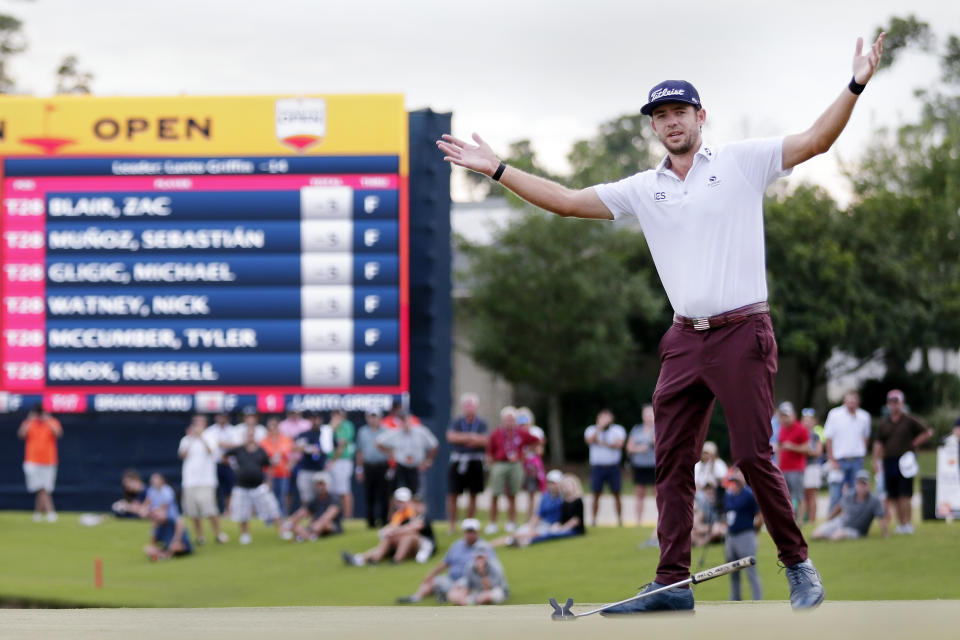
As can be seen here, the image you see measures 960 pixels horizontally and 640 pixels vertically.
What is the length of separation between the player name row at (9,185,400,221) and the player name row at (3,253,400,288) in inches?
27.5

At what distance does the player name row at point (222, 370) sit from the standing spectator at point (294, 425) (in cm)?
53

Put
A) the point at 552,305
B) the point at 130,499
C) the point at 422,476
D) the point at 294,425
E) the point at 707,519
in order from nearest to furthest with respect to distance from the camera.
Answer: the point at 707,519 < the point at 422,476 < the point at 294,425 < the point at 130,499 < the point at 552,305

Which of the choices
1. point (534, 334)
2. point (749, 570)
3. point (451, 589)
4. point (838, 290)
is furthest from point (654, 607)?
point (838, 290)

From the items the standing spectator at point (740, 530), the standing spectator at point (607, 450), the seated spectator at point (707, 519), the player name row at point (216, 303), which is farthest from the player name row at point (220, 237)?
the standing spectator at point (740, 530)

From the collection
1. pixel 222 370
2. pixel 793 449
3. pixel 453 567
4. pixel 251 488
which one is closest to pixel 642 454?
pixel 793 449

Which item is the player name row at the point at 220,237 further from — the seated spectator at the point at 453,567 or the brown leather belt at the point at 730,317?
the brown leather belt at the point at 730,317

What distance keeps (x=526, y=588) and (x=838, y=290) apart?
21.7 m

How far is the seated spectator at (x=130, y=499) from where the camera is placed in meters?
22.0

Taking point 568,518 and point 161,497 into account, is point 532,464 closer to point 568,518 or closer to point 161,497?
point 568,518

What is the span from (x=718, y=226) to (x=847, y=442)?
13660 mm

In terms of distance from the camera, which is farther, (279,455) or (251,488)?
(279,455)

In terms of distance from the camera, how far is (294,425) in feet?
67.6

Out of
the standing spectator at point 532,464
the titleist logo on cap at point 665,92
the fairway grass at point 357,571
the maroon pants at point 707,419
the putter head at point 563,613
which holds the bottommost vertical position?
the fairway grass at point 357,571

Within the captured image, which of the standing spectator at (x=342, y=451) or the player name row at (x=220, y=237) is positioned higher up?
the player name row at (x=220, y=237)
